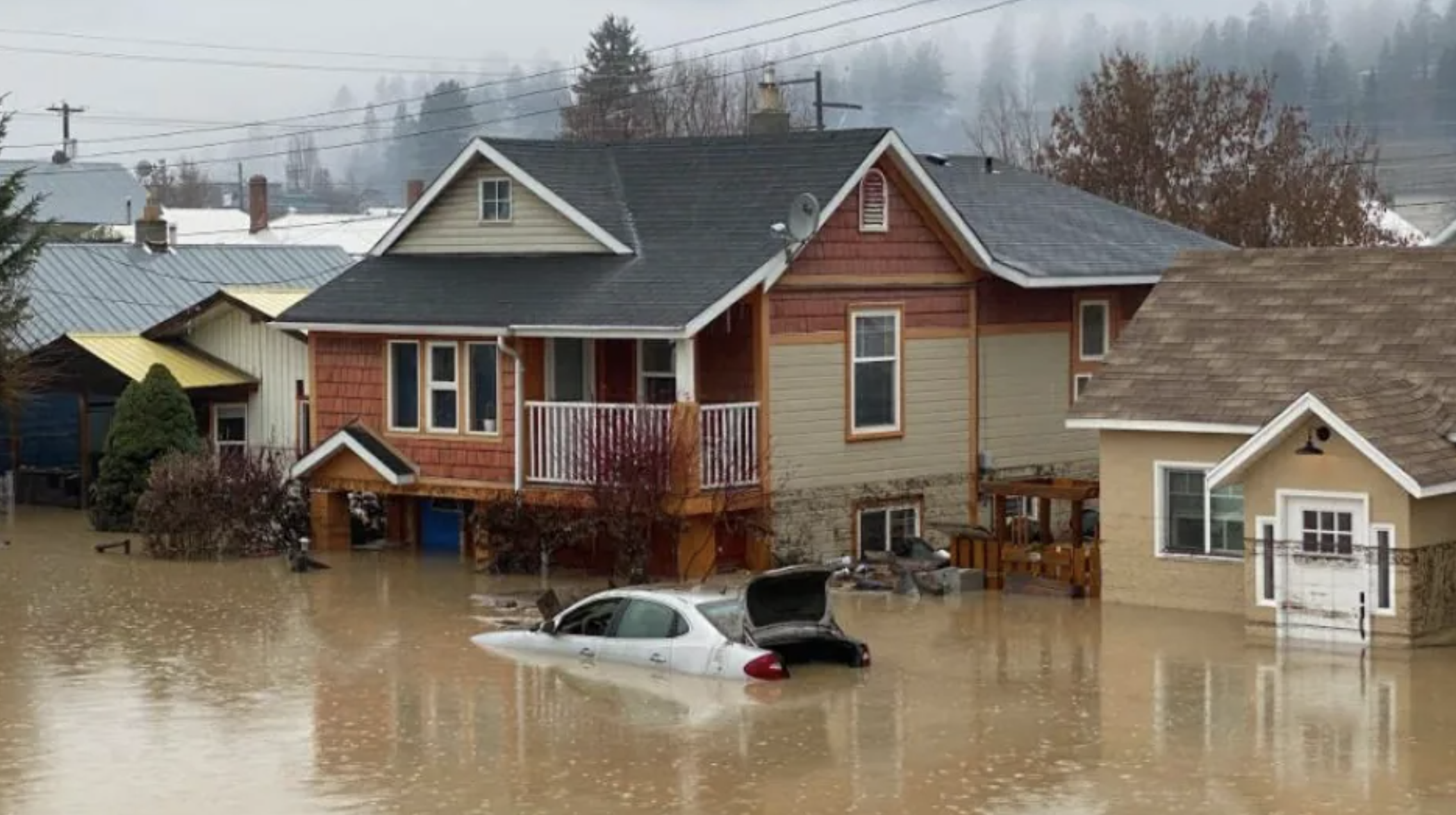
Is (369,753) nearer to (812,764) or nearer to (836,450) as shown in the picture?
(812,764)

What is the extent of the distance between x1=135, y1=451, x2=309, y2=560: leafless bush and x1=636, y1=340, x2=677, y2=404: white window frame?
606 cm

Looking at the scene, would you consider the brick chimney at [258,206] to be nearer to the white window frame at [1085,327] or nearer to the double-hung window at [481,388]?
the white window frame at [1085,327]

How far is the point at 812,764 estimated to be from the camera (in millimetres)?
23125

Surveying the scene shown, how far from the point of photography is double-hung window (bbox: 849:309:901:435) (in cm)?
3806

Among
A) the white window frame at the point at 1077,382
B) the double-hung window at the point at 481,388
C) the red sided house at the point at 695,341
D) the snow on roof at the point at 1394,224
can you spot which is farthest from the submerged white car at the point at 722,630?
the snow on roof at the point at 1394,224

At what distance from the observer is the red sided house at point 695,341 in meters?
36.2

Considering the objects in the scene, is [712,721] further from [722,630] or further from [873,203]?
[873,203]

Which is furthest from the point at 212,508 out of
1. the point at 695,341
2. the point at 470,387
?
the point at 695,341

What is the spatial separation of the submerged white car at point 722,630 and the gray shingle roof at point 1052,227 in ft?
43.3

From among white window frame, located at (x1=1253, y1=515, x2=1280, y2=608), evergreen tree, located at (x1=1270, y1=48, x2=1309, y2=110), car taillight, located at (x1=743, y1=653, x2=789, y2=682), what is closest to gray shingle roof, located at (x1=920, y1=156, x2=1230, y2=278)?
white window frame, located at (x1=1253, y1=515, x2=1280, y2=608)

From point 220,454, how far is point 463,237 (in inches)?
204

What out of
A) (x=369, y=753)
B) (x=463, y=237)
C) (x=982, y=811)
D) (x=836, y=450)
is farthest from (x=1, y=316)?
(x=982, y=811)

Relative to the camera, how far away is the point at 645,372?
38.3 m

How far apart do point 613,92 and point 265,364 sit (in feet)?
254
